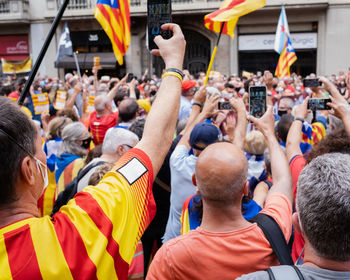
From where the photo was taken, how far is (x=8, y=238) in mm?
1084

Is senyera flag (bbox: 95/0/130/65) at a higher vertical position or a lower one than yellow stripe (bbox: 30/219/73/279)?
higher

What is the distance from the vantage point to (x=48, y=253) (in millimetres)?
1090

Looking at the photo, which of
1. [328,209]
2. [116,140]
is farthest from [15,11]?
[328,209]

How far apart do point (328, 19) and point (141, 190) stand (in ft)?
76.2

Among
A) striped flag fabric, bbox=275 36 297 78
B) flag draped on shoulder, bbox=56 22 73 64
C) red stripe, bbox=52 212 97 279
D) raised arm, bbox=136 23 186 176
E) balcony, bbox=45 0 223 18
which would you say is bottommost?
red stripe, bbox=52 212 97 279

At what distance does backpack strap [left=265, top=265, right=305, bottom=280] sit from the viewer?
3.73ft

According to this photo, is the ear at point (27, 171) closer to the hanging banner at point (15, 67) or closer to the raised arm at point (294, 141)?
the raised arm at point (294, 141)

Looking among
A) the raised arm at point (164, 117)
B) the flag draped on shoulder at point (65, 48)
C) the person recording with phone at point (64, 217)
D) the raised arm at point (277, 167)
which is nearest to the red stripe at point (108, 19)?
A: the raised arm at point (277, 167)

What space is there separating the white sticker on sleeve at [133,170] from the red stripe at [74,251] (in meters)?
0.25

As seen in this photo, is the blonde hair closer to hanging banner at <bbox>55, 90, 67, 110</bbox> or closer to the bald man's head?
the bald man's head

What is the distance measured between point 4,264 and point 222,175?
100 centimetres

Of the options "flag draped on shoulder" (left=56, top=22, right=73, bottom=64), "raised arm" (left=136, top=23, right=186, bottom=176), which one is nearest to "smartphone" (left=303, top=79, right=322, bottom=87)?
"raised arm" (left=136, top=23, right=186, bottom=176)

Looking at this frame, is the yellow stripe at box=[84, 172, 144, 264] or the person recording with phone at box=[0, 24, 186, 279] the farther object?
the yellow stripe at box=[84, 172, 144, 264]

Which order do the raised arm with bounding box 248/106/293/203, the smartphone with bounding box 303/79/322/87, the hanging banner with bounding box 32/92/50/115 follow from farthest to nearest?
the hanging banner with bounding box 32/92/50/115 < the smartphone with bounding box 303/79/322/87 < the raised arm with bounding box 248/106/293/203
